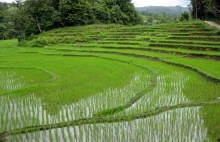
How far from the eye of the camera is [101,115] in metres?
5.78

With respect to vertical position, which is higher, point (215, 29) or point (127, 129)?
point (215, 29)

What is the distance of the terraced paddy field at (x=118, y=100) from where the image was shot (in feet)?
15.9

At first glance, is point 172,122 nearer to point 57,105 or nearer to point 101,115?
point 101,115

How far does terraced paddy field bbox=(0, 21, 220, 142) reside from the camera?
4855 millimetres

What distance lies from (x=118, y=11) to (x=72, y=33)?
42.3ft

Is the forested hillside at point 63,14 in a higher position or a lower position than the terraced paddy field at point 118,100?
higher

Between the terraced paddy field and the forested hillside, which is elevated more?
→ the forested hillside

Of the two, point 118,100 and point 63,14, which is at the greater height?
point 63,14

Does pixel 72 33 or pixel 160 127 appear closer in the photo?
pixel 160 127

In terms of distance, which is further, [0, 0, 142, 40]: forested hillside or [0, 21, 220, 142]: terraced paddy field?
[0, 0, 142, 40]: forested hillside

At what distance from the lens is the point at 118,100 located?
22.7 ft

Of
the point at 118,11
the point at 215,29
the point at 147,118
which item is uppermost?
the point at 118,11

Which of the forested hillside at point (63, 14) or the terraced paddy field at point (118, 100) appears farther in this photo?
the forested hillside at point (63, 14)

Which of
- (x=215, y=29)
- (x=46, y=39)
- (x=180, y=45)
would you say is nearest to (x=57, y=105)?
(x=180, y=45)
